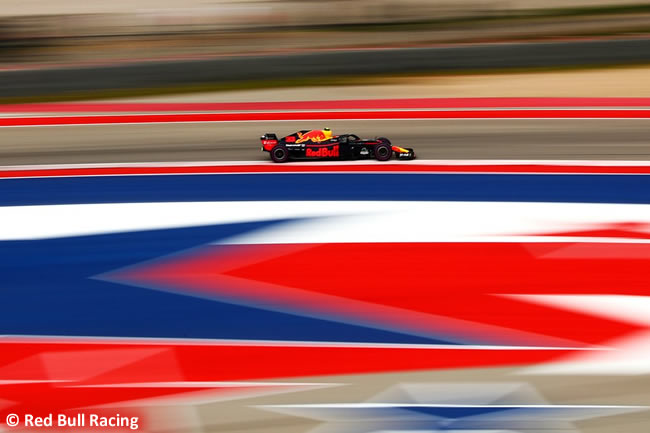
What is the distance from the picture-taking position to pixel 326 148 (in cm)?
1003

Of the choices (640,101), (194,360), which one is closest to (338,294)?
(194,360)

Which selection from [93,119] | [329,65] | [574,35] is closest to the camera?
[93,119]

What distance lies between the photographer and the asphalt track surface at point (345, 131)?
1084cm

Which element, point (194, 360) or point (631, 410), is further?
point (194, 360)

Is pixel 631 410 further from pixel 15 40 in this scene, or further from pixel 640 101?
pixel 15 40

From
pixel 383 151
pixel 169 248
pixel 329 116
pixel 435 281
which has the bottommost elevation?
pixel 435 281

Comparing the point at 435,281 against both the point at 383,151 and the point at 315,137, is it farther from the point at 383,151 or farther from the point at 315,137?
the point at 315,137

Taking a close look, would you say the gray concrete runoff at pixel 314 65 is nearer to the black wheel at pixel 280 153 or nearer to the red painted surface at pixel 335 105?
the red painted surface at pixel 335 105

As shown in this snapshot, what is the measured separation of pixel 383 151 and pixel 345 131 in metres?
2.17

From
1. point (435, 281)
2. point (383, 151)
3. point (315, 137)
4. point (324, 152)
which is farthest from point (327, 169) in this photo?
point (435, 281)

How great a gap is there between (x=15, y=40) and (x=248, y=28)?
6.10m

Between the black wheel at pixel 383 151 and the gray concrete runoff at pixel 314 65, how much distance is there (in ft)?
18.7

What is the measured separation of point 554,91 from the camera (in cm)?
1399

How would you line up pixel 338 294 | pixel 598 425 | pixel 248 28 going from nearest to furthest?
pixel 598 425 < pixel 338 294 < pixel 248 28
